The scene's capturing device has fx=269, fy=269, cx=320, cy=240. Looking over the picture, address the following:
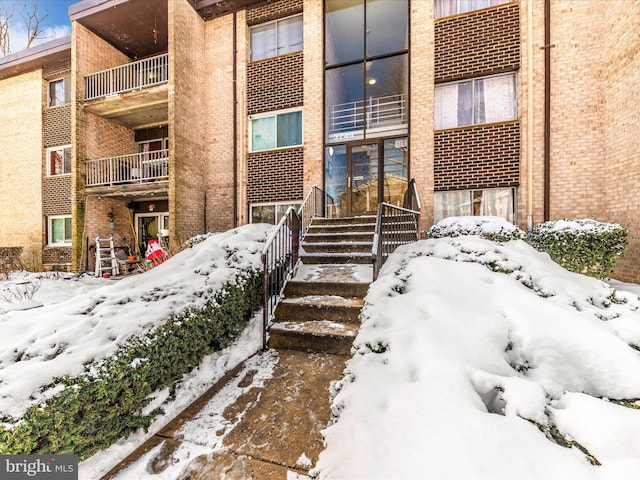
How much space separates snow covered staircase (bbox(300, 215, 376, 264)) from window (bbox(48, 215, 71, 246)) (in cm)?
1088

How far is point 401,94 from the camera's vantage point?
8312mm

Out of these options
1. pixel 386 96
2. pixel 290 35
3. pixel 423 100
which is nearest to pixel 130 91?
pixel 290 35

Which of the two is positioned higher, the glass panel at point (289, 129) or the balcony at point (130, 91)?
the balcony at point (130, 91)

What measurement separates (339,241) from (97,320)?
14.3ft

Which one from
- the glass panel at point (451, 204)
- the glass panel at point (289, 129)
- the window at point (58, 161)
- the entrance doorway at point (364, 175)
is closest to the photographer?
the glass panel at point (451, 204)

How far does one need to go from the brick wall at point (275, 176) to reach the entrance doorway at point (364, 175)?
3.10 ft

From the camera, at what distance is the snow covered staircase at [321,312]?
3488mm


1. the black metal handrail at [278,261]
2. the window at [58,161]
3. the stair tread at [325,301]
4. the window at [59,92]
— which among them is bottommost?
the stair tread at [325,301]

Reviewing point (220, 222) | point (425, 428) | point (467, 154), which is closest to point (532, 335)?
point (425, 428)

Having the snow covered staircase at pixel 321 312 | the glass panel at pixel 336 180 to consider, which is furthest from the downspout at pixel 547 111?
the snow covered staircase at pixel 321 312

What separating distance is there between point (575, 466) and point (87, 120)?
45.4 ft

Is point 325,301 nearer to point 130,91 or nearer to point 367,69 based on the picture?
point 367,69

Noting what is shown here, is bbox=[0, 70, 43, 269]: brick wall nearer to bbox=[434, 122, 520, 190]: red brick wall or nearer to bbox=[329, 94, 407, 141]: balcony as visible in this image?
bbox=[329, 94, 407, 141]: balcony

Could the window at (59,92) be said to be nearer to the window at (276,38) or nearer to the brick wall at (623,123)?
the window at (276,38)
